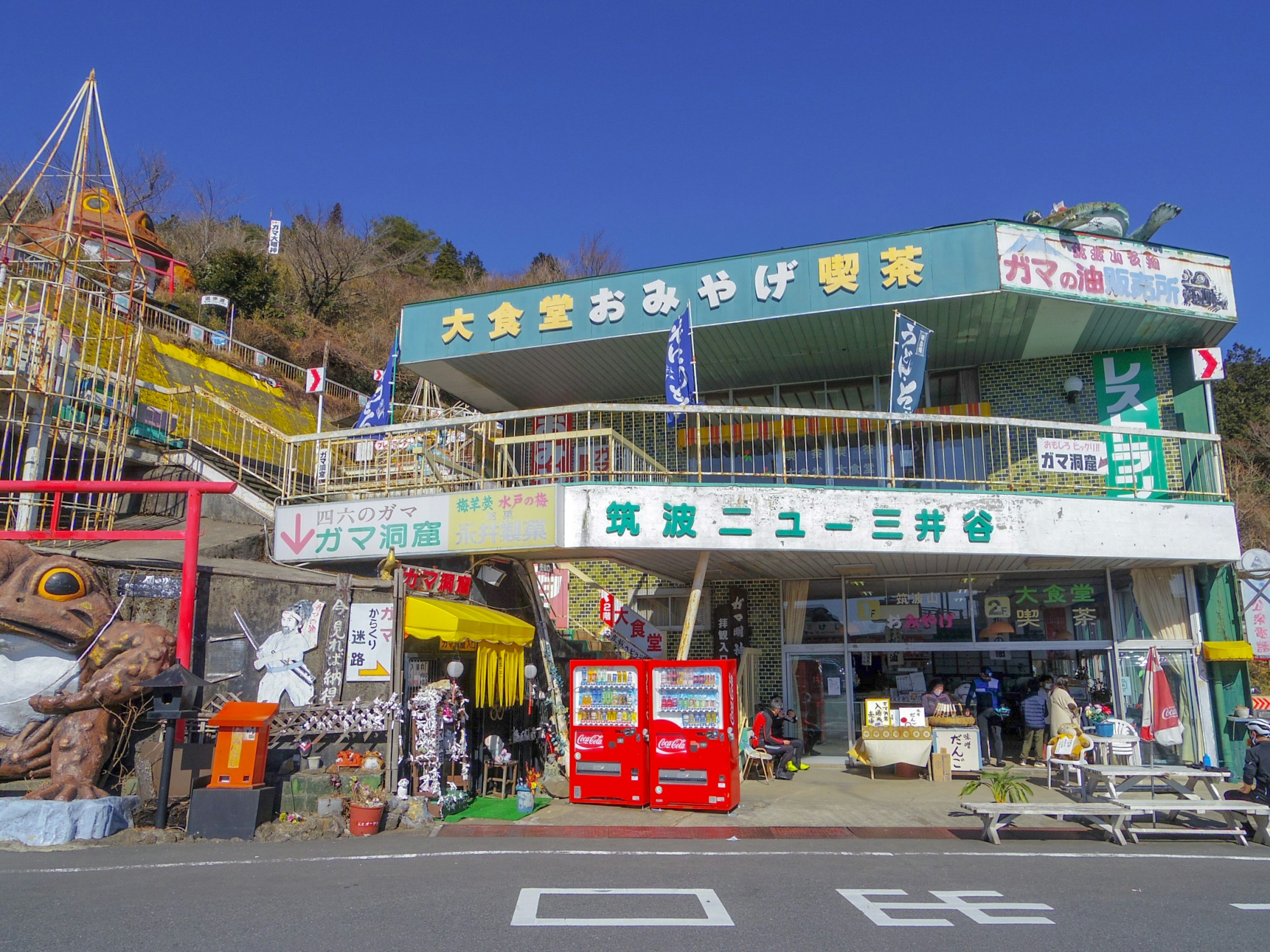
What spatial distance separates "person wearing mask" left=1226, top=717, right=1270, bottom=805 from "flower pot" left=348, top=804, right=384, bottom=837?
32.0ft

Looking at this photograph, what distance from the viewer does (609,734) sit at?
11.1 metres

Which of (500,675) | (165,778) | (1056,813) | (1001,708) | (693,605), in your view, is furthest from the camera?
(1001,708)

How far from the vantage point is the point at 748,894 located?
6.76 metres

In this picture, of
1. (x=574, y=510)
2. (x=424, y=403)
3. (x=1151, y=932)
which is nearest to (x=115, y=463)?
(x=424, y=403)

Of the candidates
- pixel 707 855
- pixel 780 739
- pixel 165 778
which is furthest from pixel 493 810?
pixel 780 739

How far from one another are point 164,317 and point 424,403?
10.4m

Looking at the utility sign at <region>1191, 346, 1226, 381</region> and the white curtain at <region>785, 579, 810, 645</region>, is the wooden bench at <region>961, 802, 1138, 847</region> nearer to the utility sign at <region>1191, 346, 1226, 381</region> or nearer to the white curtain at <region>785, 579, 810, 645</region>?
the white curtain at <region>785, 579, 810, 645</region>

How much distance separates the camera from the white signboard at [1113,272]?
45.8ft

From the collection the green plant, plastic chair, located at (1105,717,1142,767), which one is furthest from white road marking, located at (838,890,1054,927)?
plastic chair, located at (1105,717,1142,767)

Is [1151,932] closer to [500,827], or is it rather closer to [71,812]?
[500,827]

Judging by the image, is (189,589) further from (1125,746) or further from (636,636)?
(1125,746)

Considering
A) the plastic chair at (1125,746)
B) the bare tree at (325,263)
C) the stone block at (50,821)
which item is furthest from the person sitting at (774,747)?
the bare tree at (325,263)

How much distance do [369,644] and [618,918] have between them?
5.84 m

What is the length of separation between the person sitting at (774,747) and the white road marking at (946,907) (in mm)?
6415
